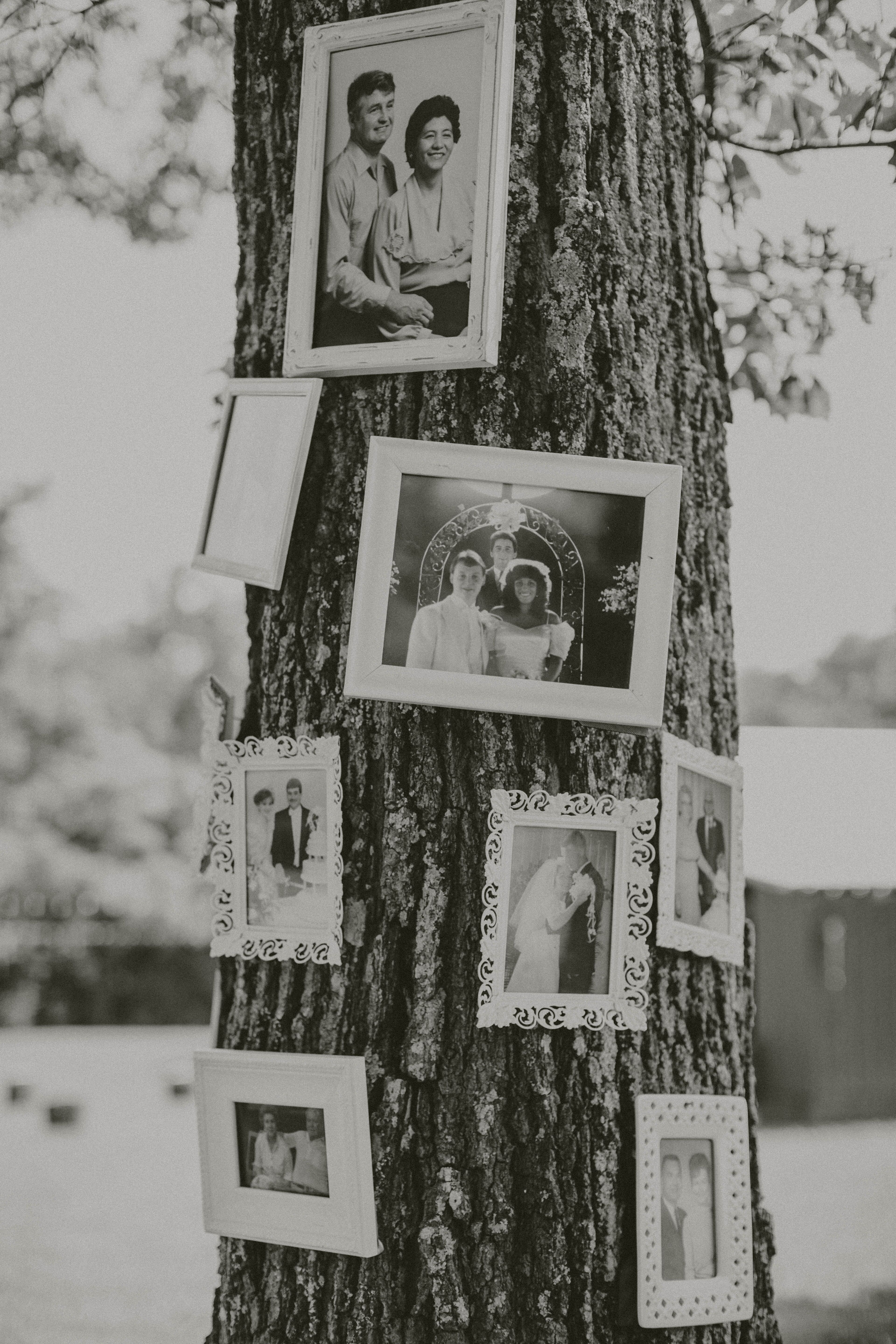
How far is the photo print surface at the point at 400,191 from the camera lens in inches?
55.4

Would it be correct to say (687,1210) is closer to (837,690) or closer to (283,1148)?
(283,1148)

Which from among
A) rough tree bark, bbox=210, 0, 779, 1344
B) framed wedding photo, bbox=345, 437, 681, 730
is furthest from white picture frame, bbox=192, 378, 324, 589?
framed wedding photo, bbox=345, 437, 681, 730

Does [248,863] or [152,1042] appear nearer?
[248,863]

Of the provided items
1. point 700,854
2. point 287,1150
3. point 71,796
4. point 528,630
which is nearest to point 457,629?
point 528,630

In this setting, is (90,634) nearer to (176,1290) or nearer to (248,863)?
(176,1290)

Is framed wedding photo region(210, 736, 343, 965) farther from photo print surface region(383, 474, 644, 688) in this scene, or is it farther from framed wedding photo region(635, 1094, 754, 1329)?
framed wedding photo region(635, 1094, 754, 1329)

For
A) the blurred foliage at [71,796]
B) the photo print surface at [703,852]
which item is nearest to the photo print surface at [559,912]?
the photo print surface at [703,852]

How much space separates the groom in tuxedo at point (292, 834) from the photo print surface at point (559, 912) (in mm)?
252

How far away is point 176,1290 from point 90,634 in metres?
24.5

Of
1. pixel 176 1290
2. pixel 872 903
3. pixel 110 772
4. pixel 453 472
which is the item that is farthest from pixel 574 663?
pixel 110 772

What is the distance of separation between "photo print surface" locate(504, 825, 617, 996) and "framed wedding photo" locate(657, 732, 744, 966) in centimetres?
8

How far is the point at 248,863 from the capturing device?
4.90ft

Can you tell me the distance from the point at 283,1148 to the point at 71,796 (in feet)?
63.4

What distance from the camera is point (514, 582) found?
1.37 meters
